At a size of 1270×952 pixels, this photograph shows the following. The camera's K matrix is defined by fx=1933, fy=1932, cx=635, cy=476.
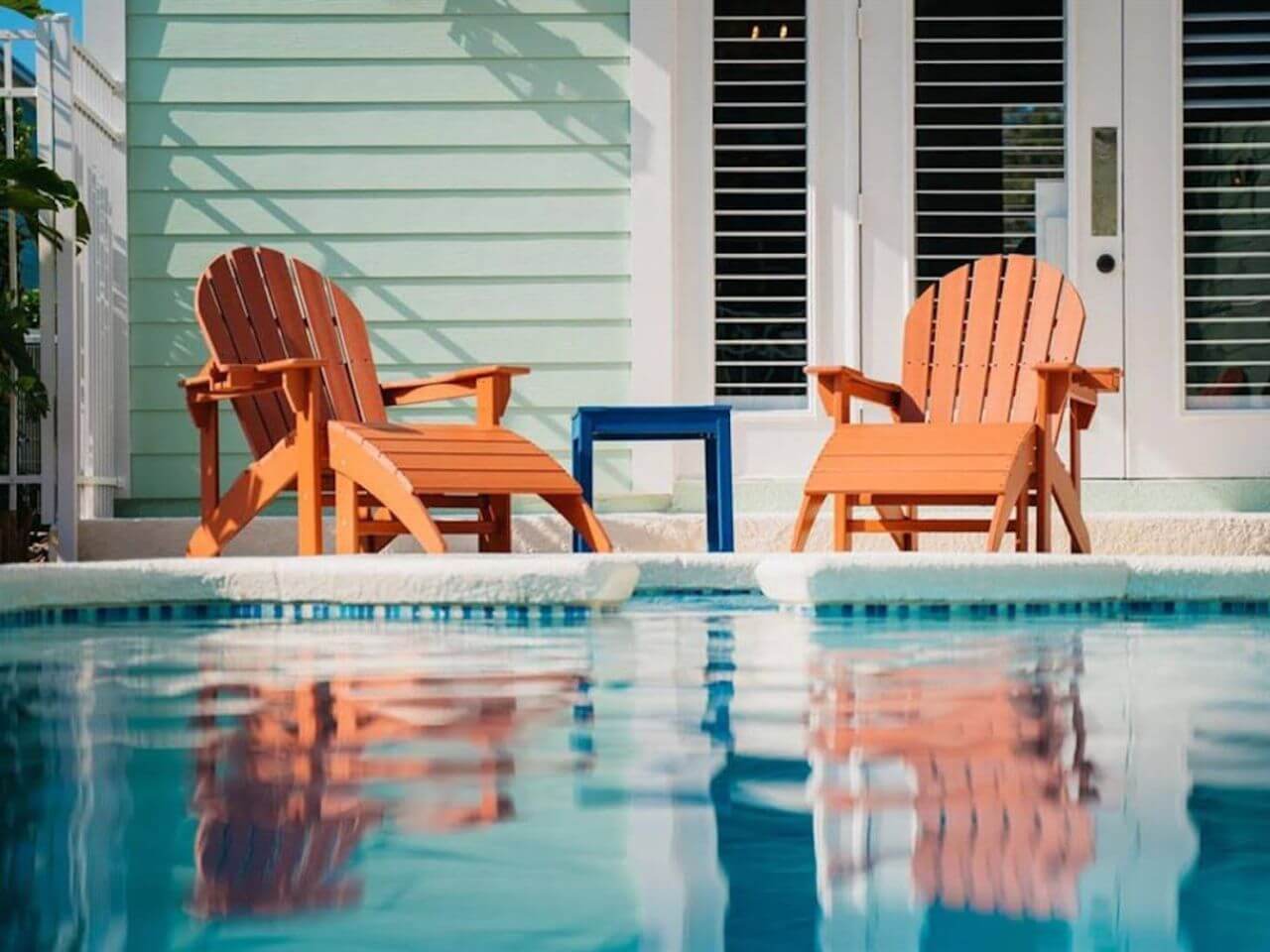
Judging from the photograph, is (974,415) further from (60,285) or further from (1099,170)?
(60,285)

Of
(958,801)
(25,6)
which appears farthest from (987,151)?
(958,801)

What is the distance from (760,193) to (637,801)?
214 inches

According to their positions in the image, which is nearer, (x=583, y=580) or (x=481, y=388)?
(x=583, y=580)

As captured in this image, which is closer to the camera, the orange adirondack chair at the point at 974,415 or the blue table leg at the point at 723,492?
the orange adirondack chair at the point at 974,415

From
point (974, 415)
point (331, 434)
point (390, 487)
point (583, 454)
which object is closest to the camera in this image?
point (390, 487)

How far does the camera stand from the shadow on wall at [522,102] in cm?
731

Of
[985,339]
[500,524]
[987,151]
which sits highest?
[987,151]

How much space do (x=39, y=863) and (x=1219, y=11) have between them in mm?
6589

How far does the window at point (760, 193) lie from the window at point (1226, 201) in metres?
1.48

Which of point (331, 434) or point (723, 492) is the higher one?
point (331, 434)

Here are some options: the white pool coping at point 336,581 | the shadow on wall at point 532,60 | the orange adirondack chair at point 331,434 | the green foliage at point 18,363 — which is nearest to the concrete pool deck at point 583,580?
the white pool coping at point 336,581

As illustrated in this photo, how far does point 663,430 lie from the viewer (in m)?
6.20

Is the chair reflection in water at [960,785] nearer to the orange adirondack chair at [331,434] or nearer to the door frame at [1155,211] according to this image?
the orange adirondack chair at [331,434]

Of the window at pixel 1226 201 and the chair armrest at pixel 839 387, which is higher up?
the window at pixel 1226 201
